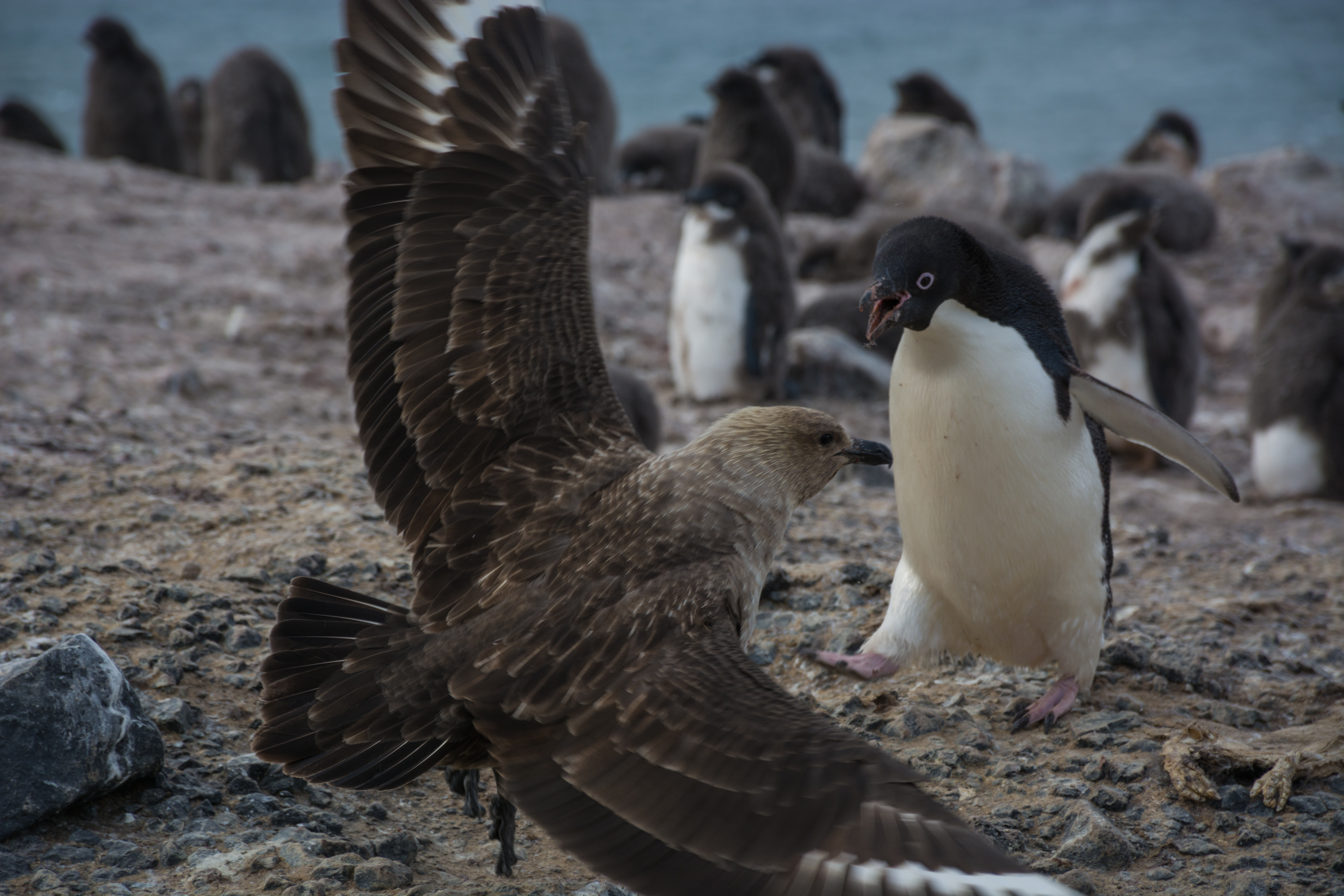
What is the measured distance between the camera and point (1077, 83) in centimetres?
4603

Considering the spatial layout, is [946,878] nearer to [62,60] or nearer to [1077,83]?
[1077,83]

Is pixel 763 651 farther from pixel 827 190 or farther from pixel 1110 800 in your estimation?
pixel 827 190

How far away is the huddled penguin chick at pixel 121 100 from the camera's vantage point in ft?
49.4

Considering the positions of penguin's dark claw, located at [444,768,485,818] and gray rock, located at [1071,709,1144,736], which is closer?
penguin's dark claw, located at [444,768,485,818]

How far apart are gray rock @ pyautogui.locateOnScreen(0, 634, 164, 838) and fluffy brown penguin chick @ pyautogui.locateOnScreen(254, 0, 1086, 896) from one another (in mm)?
370

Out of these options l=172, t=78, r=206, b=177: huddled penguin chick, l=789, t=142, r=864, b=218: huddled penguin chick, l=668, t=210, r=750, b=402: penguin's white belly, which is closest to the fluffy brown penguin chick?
l=668, t=210, r=750, b=402: penguin's white belly

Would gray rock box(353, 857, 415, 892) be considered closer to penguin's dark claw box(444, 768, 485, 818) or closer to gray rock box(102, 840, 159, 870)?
penguin's dark claw box(444, 768, 485, 818)

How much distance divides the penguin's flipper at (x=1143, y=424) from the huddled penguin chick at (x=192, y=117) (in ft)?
52.7

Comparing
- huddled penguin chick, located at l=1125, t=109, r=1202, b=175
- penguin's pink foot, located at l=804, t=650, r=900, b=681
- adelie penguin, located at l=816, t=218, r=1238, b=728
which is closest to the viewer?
adelie penguin, located at l=816, t=218, r=1238, b=728

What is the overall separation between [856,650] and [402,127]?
7.21 feet

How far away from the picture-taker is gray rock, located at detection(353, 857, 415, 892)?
108 inches

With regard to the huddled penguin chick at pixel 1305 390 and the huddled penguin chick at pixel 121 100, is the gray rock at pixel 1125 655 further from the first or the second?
the huddled penguin chick at pixel 121 100

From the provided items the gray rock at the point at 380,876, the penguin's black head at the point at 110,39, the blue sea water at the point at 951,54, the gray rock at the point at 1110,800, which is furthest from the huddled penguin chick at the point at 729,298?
the blue sea water at the point at 951,54

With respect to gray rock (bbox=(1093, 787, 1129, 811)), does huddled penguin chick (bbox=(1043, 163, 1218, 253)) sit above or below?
above
